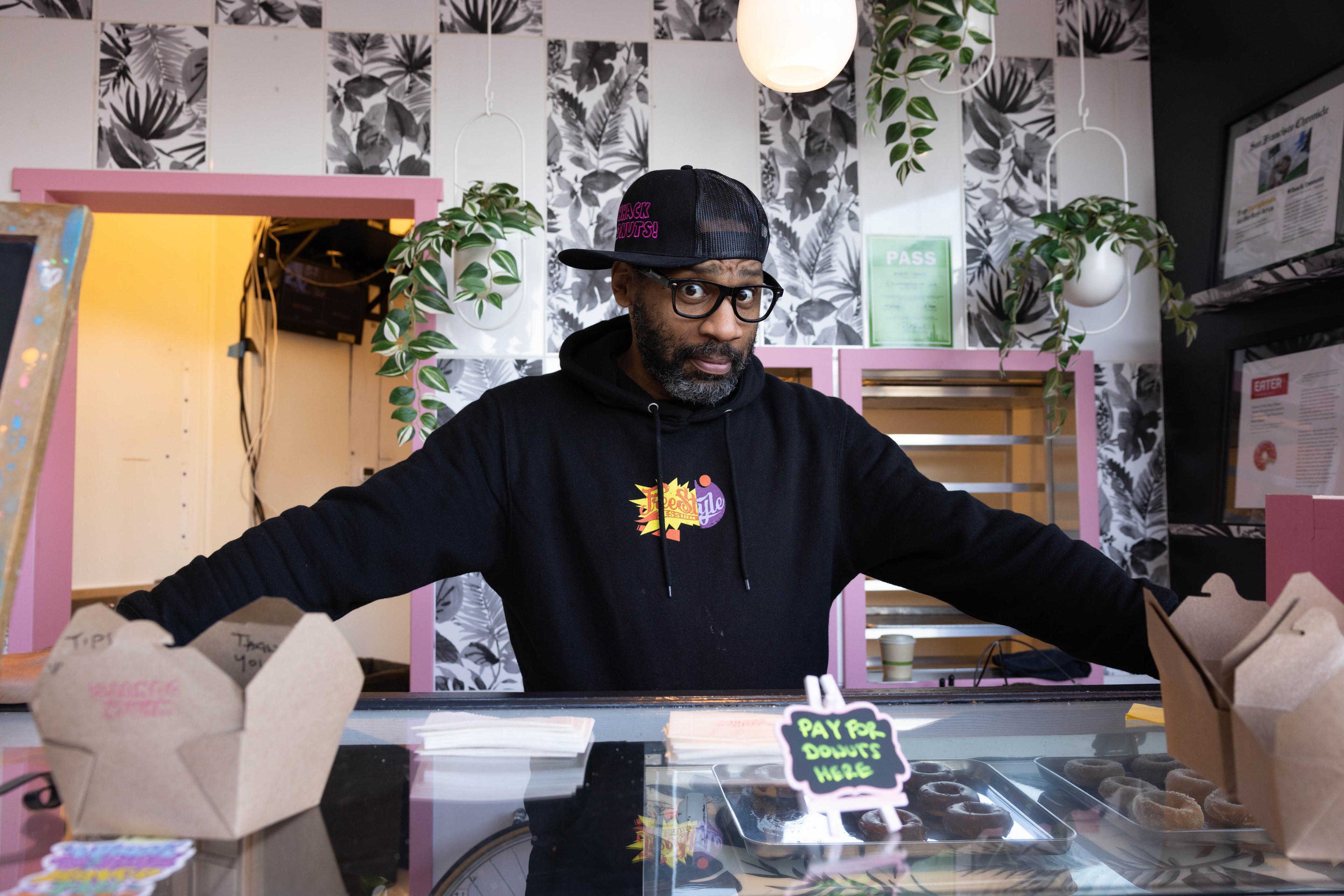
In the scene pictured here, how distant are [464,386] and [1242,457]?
99.1 inches

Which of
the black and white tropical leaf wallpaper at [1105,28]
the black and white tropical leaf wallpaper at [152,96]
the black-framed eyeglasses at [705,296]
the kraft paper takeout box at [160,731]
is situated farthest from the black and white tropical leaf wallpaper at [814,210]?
the kraft paper takeout box at [160,731]

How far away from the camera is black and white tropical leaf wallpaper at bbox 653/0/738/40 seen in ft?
10.7

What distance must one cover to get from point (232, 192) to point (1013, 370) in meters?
2.77

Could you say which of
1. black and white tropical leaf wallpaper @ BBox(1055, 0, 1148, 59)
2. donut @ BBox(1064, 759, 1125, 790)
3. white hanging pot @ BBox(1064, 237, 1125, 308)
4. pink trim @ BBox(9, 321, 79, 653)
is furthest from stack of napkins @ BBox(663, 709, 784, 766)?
black and white tropical leaf wallpaper @ BBox(1055, 0, 1148, 59)

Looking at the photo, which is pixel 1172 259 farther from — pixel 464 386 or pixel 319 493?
pixel 319 493

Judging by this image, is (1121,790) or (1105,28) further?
(1105,28)

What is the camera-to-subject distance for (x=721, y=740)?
2.65 ft

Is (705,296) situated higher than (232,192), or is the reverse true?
(232,192)

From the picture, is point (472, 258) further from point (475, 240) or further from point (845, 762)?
point (845, 762)

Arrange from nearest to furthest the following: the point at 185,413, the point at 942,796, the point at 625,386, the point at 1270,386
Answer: the point at 942,796
the point at 625,386
the point at 1270,386
the point at 185,413

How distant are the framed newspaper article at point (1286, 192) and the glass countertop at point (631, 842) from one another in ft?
7.17

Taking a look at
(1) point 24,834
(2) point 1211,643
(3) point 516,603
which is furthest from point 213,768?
(3) point 516,603

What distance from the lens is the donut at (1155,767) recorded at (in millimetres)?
764

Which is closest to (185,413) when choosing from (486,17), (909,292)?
(486,17)
